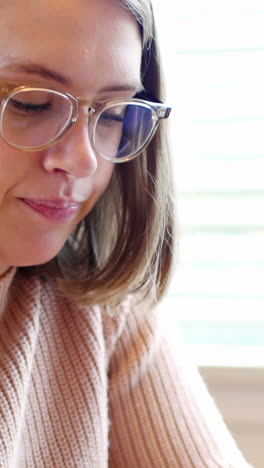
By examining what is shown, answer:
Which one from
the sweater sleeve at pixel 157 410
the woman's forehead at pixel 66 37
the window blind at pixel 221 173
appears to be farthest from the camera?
the window blind at pixel 221 173

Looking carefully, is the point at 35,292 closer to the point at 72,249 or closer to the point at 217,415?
the point at 72,249

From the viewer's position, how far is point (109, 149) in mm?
969

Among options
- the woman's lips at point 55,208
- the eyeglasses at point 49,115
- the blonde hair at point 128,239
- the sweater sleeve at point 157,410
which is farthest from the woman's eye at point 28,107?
the sweater sleeve at point 157,410

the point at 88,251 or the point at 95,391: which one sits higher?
the point at 88,251

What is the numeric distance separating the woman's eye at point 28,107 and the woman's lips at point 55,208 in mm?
111

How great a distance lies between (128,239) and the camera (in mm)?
1124

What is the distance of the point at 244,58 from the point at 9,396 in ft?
2.33

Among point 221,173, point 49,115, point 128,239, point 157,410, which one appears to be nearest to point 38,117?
point 49,115

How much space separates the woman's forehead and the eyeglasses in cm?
3

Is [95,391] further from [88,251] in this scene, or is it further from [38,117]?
[38,117]

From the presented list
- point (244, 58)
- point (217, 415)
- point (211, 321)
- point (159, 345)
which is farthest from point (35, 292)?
point (244, 58)

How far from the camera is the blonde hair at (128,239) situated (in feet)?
3.53

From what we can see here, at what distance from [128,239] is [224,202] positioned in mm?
321

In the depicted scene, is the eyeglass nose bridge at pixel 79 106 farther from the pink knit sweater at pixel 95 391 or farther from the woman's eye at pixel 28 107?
the pink knit sweater at pixel 95 391
